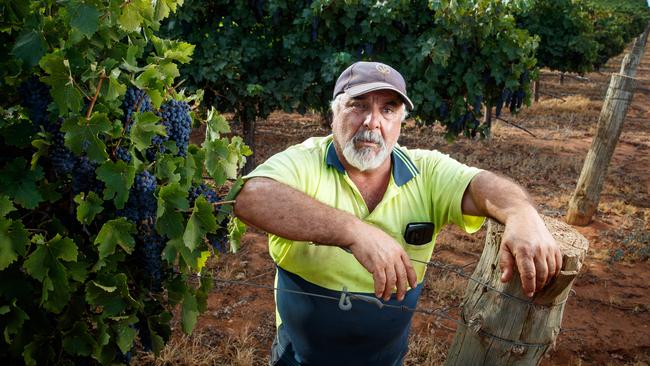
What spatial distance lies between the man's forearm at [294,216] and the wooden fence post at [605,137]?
252 inches

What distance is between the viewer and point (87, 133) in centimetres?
163

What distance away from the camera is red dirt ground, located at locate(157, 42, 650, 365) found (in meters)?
4.93

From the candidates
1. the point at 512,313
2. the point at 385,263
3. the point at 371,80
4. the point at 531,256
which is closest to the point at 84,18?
the point at 385,263

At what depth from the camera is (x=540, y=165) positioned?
1100 cm

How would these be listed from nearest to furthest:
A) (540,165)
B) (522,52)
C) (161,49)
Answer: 1. (161,49)
2. (522,52)
3. (540,165)

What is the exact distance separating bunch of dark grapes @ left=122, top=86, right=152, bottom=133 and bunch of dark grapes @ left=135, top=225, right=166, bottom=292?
0.36 meters

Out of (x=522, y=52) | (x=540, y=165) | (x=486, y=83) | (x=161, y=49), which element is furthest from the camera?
(x=540, y=165)

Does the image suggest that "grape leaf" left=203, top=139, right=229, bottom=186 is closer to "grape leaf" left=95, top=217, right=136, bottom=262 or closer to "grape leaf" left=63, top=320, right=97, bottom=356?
"grape leaf" left=95, top=217, right=136, bottom=262

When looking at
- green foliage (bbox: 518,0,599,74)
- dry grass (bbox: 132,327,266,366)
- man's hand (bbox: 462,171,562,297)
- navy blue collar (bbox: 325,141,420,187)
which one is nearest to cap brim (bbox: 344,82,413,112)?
navy blue collar (bbox: 325,141,420,187)

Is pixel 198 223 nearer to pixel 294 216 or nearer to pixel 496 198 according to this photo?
pixel 294 216

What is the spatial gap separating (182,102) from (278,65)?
6332 mm

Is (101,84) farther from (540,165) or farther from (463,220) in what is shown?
(540,165)

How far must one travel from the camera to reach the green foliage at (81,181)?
64.2 inches

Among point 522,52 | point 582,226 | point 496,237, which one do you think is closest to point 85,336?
point 496,237
